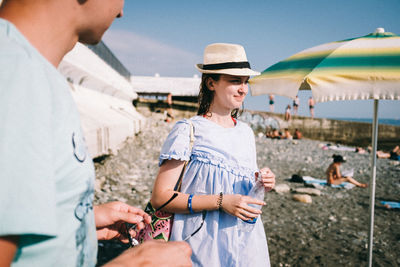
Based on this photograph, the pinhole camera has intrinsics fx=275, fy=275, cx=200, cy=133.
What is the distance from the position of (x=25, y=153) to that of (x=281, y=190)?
809cm

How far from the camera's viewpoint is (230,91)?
88.3 inches

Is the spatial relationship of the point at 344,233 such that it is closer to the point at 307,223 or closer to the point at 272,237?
the point at 307,223

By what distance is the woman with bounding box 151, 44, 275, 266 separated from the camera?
6.31ft

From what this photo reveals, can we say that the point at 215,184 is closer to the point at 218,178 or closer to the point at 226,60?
the point at 218,178

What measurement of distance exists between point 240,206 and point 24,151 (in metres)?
1.50

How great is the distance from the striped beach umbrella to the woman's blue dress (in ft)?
5.00

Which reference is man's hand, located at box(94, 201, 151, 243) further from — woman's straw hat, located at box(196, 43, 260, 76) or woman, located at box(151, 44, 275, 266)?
woman's straw hat, located at box(196, 43, 260, 76)

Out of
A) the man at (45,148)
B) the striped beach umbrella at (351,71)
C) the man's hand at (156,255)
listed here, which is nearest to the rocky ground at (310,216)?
the striped beach umbrella at (351,71)

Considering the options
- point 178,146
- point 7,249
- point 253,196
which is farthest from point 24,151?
point 253,196

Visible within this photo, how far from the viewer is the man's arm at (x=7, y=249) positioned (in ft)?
1.91

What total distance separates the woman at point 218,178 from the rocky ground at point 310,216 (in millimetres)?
2398

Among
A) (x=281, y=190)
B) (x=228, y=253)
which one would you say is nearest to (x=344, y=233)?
(x=281, y=190)

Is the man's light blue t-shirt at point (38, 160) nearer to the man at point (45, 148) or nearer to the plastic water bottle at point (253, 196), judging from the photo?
the man at point (45, 148)

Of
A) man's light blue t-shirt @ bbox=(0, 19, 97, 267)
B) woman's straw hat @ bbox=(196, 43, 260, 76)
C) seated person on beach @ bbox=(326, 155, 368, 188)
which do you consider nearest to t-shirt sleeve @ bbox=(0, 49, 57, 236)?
man's light blue t-shirt @ bbox=(0, 19, 97, 267)
